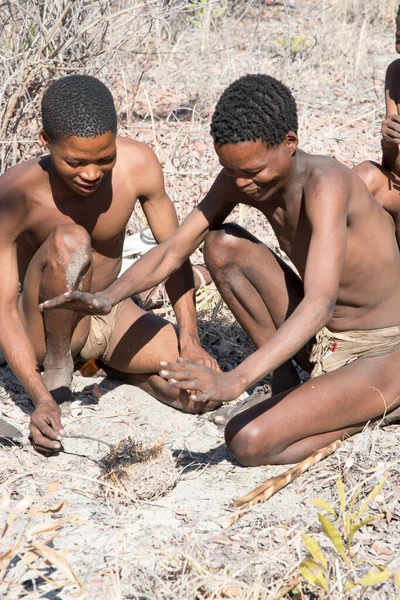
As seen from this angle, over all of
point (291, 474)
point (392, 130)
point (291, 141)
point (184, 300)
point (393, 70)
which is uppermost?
point (291, 141)

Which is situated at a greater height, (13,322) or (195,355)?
(13,322)

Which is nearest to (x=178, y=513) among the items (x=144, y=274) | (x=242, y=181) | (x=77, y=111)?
(x=144, y=274)

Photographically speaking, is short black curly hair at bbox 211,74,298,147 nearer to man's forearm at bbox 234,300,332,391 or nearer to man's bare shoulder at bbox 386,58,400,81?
man's forearm at bbox 234,300,332,391

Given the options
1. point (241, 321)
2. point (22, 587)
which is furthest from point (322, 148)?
point (22, 587)

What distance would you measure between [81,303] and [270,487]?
0.89 metres

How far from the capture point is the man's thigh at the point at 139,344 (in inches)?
144

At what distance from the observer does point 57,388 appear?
3.45m

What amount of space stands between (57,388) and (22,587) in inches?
49.7

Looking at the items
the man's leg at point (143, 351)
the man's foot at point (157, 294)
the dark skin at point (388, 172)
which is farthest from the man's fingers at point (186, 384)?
the man's foot at point (157, 294)

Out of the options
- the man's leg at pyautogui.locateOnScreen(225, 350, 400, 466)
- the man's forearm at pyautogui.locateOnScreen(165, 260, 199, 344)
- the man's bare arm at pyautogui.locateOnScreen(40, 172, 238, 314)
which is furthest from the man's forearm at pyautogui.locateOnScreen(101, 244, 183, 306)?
the man's leg at pyautogui.locateOnScreen(225, 350, 400, 466)

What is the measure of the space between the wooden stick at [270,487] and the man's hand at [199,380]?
44 centimetres

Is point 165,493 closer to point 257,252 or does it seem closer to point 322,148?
point 257,252

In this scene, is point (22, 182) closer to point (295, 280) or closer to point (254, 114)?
point (254, 114)

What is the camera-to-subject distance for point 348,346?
3168 mm
